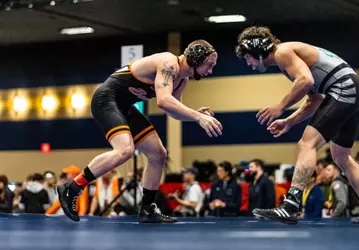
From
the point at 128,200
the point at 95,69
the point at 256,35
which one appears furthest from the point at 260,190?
the point at 95,69

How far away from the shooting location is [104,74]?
16406 millimetres

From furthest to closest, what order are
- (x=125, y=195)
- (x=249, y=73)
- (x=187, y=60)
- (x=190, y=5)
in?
(x=249, y=73) < (x=190, y=5) < (x=125, y=195) < (x=187, y=60)

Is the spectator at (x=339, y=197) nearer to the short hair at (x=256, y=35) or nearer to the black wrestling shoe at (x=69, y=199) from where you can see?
the short hair at (x=256, y=35)

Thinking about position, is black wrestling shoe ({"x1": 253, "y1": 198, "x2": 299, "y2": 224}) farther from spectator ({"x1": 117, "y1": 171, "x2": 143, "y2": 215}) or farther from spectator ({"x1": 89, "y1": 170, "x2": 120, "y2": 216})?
spectator ({"x1": 89, "y1": 170, "x2": 120, "y2": 216})

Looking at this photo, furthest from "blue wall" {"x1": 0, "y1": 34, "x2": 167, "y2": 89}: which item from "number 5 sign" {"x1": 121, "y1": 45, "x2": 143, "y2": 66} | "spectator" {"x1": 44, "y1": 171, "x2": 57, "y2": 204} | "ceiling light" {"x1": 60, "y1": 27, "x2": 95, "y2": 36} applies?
"number 5 sign" {"x1": 121, "y1": 45, "x2": 143, "y2": 66}

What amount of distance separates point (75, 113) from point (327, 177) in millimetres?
8862

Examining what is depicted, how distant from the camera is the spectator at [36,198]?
1086 cm

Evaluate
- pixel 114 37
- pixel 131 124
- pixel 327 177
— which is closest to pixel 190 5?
pixel 114 37

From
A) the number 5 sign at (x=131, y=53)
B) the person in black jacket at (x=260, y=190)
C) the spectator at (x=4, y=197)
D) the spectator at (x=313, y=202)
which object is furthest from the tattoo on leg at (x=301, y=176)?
the spectator at (x=4, y=197)

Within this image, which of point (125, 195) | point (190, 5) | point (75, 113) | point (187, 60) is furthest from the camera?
point (75, 113)

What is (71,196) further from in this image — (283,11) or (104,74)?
(104,74)

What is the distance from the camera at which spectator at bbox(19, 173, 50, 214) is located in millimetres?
10859

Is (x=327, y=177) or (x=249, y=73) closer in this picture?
(x=327, y=177)

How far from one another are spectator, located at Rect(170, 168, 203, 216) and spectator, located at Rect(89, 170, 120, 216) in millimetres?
915
